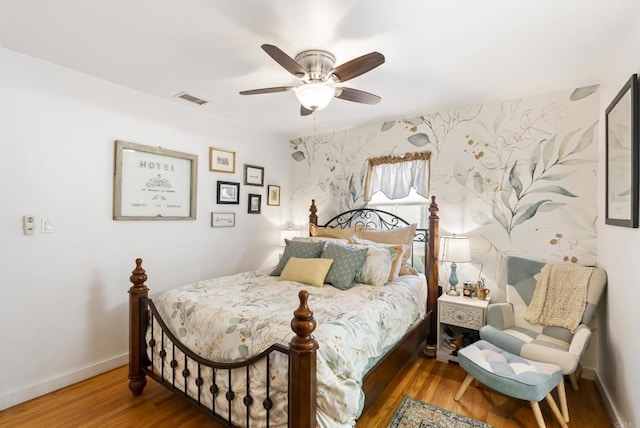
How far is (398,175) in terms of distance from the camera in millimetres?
3580

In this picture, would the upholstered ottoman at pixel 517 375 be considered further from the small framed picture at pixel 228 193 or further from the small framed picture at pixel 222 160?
the small framed picture at pixel 222 160

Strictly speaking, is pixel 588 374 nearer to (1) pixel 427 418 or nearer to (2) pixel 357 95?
(1) pixel 427 418

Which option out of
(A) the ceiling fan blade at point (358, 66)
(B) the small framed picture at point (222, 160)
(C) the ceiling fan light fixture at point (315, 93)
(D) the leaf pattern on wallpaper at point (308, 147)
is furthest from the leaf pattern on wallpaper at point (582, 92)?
(B) the small framed picture at point (222, 160)

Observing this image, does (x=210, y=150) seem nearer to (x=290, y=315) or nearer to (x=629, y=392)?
(x=290, y=315)

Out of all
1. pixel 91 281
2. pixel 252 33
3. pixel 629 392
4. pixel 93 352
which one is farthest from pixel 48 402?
pixel 629 392

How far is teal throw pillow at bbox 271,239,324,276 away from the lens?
2.99 metres

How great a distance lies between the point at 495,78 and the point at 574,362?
6.91ft

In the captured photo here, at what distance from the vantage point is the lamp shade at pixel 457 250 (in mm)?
2801

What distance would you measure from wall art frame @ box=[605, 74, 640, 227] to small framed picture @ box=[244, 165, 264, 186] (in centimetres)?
338

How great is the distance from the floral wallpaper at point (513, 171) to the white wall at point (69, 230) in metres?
2.56

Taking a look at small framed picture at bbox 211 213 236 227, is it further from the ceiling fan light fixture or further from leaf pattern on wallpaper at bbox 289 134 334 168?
the ceiling fan light fixture

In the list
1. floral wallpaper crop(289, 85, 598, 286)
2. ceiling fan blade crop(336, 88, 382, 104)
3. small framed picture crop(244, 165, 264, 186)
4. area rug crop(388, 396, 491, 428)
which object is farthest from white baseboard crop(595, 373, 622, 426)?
small framed picture crop(244, 165, 264, 186)

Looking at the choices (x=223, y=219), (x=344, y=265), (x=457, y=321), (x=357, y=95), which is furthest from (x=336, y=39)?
(x=457, y=321)

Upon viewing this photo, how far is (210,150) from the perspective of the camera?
3461 millimetres
